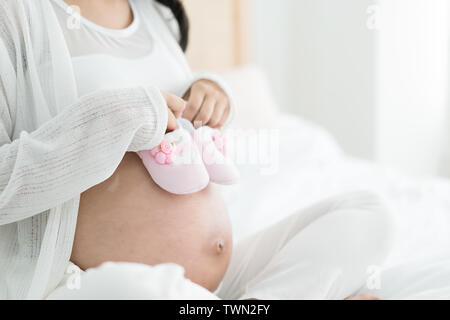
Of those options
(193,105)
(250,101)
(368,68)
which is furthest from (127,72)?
(368,68)

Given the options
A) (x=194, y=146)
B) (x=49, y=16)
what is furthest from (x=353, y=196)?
(x=49, y=16)

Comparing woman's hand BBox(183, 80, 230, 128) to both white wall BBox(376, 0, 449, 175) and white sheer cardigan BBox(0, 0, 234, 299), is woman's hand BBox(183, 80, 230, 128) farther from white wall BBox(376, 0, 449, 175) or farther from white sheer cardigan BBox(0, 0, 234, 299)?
white wall BBox(376, 0, 449, 175)

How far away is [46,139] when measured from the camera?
695 mm

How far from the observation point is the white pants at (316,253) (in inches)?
33.2

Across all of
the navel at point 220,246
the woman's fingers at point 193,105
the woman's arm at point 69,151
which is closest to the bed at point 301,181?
the navel at point 220,246

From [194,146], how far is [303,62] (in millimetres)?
2096

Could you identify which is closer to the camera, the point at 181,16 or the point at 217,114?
the point at 217,114

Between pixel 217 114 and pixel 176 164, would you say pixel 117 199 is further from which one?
pixel 217 114

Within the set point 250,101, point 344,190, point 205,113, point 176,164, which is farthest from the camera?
point 250,101

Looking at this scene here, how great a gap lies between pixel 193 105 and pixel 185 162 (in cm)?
13

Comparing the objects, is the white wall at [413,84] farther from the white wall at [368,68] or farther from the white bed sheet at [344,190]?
the white bed sheet at [344,190]

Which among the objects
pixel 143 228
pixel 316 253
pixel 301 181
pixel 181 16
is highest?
pixel 181 16

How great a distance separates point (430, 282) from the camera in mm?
905
